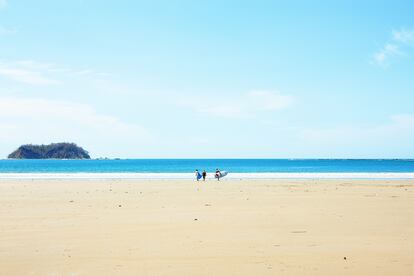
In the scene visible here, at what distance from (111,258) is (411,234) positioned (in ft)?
24.7

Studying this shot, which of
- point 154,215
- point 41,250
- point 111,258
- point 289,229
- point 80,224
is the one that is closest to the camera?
point 111,258

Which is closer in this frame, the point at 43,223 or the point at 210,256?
the point at 210,256

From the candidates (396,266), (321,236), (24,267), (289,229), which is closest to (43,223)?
(24,267)

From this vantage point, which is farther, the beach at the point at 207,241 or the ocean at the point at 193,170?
the ocean at the point at 193,170

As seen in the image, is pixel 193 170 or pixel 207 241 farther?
pixel 193 170

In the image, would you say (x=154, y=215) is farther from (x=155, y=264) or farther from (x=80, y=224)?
(x=155, y=264)

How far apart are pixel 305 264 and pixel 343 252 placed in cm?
136

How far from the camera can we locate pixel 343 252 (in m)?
8.38

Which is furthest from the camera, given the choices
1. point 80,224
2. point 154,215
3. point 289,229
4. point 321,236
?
point 154,215

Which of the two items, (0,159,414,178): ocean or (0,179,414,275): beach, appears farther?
(0,159,414,178): ocean

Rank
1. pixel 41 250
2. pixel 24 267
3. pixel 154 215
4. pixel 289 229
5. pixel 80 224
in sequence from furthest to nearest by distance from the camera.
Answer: pixel 154 215 → pixel 80 224 → pixel 289 229 → pixel 41 250 → pixel 24 267

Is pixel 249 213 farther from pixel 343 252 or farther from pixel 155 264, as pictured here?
pixel 155 264

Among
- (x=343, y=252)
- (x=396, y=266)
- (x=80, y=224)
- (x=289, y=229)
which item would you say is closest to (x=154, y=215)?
(x=80, y=224)

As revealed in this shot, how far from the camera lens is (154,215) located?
544 inches
